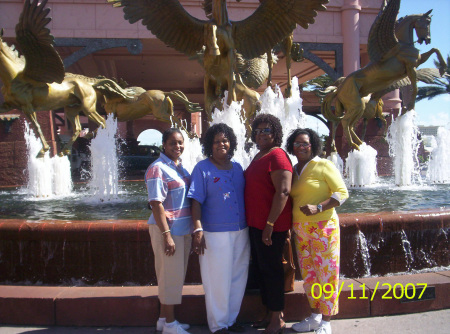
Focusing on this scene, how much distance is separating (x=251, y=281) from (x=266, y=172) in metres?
0.83

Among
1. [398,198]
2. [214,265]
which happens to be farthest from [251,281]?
[398,198]

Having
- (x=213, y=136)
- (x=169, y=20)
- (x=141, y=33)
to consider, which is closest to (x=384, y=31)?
(x=169, y=20)

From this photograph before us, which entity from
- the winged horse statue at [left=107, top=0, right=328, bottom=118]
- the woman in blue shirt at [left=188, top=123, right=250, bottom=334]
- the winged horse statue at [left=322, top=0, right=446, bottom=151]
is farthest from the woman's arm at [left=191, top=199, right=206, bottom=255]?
the winged horse statue at [left=322, top=0, right=446, bottom=151]

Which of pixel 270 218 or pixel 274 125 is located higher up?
pixel 274 125

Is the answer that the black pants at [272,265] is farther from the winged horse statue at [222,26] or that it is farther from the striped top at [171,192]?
the winged horse statue at [222,26]

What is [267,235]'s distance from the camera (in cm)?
255

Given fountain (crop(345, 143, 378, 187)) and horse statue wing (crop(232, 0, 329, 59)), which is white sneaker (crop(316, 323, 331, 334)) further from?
fountain (crop(345, 143, 378, 187))

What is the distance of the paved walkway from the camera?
277 centimetres

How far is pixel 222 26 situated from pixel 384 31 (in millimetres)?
3969

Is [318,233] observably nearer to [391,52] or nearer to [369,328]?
[369,328]

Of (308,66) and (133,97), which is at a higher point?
(308,66)

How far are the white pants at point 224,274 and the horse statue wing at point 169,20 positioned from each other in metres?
3.92

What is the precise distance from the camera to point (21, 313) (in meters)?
2.94

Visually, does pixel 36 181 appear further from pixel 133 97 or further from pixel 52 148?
pixel 52 148
